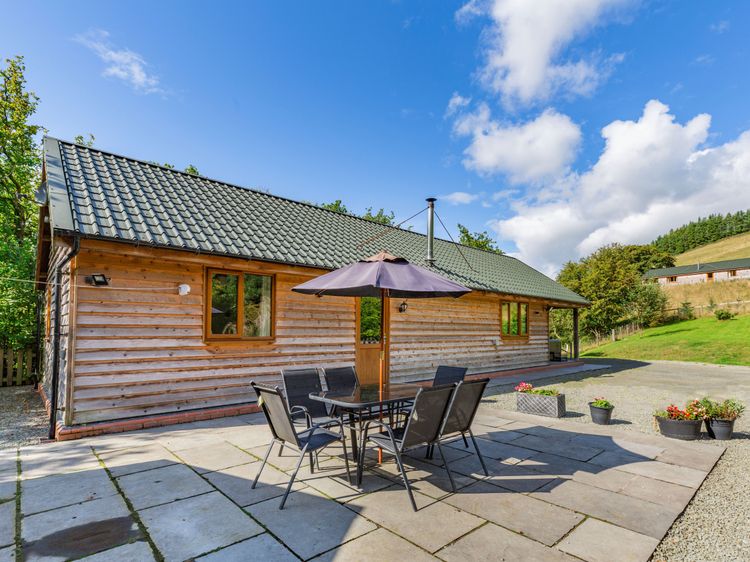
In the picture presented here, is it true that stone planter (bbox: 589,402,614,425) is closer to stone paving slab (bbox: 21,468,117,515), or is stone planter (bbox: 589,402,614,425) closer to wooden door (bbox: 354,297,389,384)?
wooden door (bbox: 354,297,389,384)

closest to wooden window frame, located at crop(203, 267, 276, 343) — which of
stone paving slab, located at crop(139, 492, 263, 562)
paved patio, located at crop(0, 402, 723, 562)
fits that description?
paved patio, located at crop(0, 402, 723, 562)

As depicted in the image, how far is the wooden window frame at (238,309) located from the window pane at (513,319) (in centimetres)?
967

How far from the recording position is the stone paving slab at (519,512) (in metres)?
2.78

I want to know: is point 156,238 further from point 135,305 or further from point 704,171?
point 704,171

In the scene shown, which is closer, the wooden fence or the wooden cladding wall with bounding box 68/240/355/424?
the wooden cladding wall with bounding box 68/240/355/424

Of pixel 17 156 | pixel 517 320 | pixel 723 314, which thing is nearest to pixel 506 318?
pixel 517 320

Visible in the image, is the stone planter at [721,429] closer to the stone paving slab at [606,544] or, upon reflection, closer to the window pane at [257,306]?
the stone paving slab at [606,544]

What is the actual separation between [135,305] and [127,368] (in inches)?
37.9

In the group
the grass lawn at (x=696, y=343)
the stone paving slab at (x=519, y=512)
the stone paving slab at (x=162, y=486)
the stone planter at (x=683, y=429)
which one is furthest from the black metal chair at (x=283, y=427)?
the grass lawn at (x=696, y=343)

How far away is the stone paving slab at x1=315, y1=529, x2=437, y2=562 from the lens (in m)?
2.42

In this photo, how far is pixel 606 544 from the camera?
2.61 meters

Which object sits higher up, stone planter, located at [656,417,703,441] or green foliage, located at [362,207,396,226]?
green foliage, located at [362,207,396,226]

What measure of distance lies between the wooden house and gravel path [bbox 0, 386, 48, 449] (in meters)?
0.42

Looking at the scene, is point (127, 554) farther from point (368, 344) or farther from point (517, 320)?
point (517, 320)
